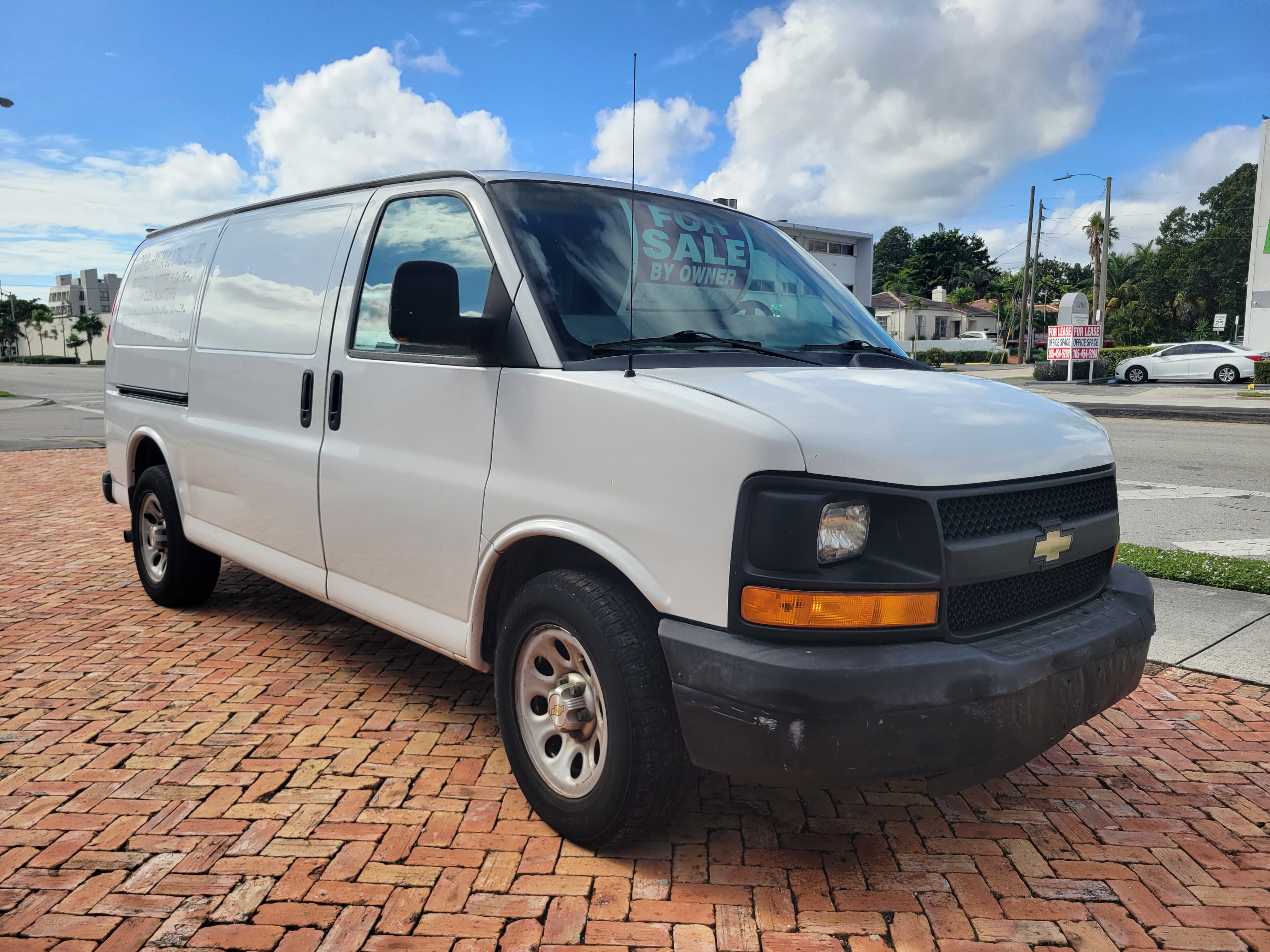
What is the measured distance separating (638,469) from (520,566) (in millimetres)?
716

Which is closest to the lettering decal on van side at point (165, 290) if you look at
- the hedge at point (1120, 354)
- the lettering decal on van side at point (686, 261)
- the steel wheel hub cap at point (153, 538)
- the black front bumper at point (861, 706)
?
the steel wheel hub cap at point (153, 538)

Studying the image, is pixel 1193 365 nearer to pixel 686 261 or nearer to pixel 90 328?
pixel 686 261

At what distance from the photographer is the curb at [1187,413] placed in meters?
17.6

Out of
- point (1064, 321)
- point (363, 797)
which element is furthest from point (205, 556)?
point (1064, 321)

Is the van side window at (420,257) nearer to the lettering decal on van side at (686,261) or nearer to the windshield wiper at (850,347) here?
the lettering decal on van side at (686,261)

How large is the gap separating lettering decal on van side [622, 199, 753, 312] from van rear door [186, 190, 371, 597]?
4.03 ft

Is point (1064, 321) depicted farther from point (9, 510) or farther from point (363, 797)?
point (363, 797)

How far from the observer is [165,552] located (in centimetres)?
546

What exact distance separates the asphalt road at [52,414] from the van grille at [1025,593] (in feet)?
19.4

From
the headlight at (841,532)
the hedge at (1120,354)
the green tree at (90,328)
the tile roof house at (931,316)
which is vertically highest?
the tile roof house at (931,316)

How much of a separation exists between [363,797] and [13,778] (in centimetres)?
130

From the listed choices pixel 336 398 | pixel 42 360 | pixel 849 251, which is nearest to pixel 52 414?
pixel 336 398

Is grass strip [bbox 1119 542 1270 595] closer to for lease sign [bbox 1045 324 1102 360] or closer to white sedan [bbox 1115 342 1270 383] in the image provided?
for lease sign [bbox 1045 324 1102 360]

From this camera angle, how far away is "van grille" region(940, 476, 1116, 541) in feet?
8.37
